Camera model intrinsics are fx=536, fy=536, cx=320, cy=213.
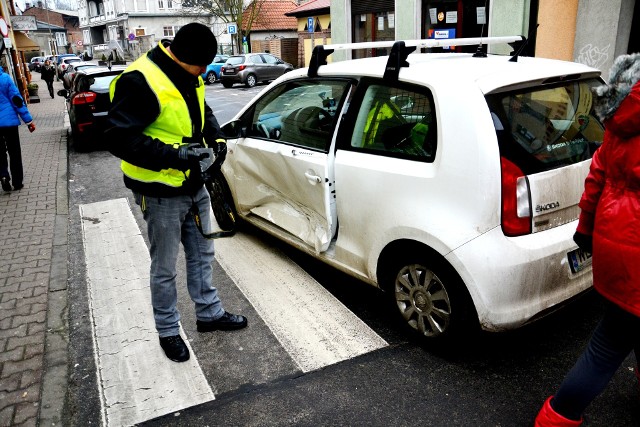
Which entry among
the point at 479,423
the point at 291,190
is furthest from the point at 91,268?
the point at 479,423

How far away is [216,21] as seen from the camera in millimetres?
50625

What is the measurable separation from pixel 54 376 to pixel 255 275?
170 cm

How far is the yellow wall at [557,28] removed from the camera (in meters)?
9.29

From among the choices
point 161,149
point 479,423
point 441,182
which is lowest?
point 479,423

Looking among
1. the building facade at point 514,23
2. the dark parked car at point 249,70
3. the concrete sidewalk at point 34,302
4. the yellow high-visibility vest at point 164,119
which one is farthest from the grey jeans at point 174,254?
the dark parked car at point 249,70

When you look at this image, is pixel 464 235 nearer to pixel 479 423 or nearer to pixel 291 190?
pixel 479 423

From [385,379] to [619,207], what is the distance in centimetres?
158

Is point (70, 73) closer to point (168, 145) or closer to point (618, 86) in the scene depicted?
point (168, 145)

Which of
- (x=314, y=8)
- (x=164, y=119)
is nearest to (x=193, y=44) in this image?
(x=164, y=119)

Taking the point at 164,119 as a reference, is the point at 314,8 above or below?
above

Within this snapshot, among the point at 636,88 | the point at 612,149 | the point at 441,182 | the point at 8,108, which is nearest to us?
the point at 636,88

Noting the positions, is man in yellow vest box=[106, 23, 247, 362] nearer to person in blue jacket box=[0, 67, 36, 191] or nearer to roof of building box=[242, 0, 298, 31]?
person in blue jacket box=[0, 67, 36, 191]

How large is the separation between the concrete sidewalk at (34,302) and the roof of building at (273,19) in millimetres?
35044

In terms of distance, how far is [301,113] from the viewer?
416 cm
